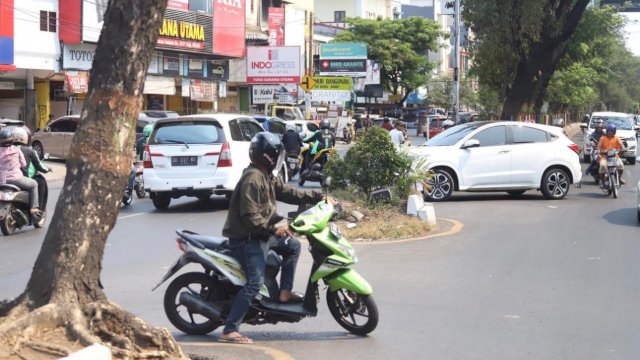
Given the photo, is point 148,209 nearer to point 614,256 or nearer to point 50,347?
point 614,256

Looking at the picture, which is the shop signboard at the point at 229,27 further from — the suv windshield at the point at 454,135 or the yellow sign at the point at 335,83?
the suv windshield at the point at 454,135

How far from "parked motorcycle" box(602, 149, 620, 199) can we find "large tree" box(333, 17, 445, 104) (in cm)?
5655

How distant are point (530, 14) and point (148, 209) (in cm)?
1648

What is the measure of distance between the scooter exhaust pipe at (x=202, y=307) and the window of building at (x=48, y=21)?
3075 cm

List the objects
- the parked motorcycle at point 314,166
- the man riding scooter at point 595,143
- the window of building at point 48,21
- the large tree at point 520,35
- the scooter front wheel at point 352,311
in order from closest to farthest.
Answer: the scooter front wheel at point 352,311, the man riding scooter at point 595,143, the parked motorcycle at point 314,166, the large tree at point 520,35, the window of building at point 48,21

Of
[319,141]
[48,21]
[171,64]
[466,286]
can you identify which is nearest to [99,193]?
[466,286]

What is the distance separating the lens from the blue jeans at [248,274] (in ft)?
22.5

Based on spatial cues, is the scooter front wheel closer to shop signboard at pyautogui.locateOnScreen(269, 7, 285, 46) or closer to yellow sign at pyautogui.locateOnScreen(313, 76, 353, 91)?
yellow sign at pyautogui.locateOnScreen(313, 76, 353, 91)

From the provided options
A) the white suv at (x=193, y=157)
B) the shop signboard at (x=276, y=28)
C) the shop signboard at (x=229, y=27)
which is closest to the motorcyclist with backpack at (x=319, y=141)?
the white suv at (x=193, y=157)

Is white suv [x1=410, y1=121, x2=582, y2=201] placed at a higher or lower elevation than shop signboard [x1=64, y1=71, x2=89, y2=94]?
lower

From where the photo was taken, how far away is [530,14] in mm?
28641

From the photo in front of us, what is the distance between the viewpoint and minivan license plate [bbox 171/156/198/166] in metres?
16.4

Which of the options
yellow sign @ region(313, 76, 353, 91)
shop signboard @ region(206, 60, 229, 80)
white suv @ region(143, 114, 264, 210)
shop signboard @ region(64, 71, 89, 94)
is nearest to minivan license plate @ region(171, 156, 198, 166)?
white suv @ region(143, 114, 264, 210)

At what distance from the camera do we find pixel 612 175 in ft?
62.3
